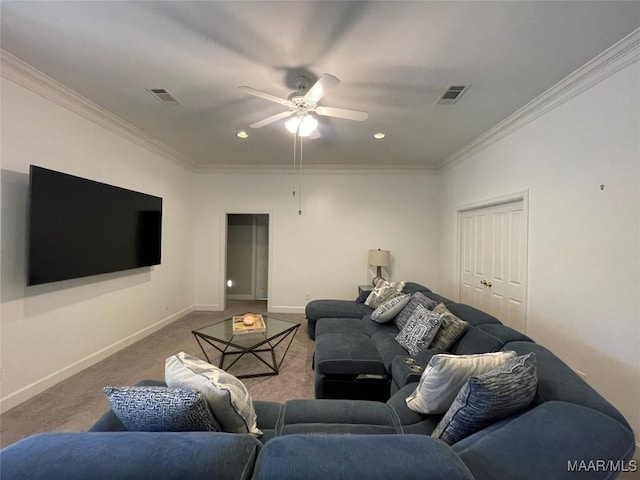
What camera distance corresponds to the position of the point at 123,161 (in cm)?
343

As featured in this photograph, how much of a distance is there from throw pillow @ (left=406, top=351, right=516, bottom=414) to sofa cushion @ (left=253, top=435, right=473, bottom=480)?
1.73 feet

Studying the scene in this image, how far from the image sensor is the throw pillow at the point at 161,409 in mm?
971

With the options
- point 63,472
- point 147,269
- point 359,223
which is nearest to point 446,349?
point 63,472

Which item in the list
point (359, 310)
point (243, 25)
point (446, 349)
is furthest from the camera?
point (359, 310)

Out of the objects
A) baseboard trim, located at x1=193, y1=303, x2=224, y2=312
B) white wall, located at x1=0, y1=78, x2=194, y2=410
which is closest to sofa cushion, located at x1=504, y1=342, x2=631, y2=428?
white wall, located at x1=0, y1=78, x2=194, y2=410

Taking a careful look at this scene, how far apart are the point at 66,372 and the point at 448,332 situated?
144 inches

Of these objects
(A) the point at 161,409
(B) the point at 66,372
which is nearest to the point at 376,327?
(A) the point at 161,409

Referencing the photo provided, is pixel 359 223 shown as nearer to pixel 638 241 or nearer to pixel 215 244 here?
pixel 215 244

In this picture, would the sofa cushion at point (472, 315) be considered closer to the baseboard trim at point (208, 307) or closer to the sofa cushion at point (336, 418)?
the sofa cushion at point (336, 418)

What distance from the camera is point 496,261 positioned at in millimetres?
3439

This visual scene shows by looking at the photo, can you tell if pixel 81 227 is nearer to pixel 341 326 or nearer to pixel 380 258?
pixel 341 326

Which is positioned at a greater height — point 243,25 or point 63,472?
point 243,25

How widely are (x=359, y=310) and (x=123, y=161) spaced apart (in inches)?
144

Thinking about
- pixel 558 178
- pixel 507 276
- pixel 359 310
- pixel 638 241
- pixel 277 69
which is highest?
pixel 277 69
